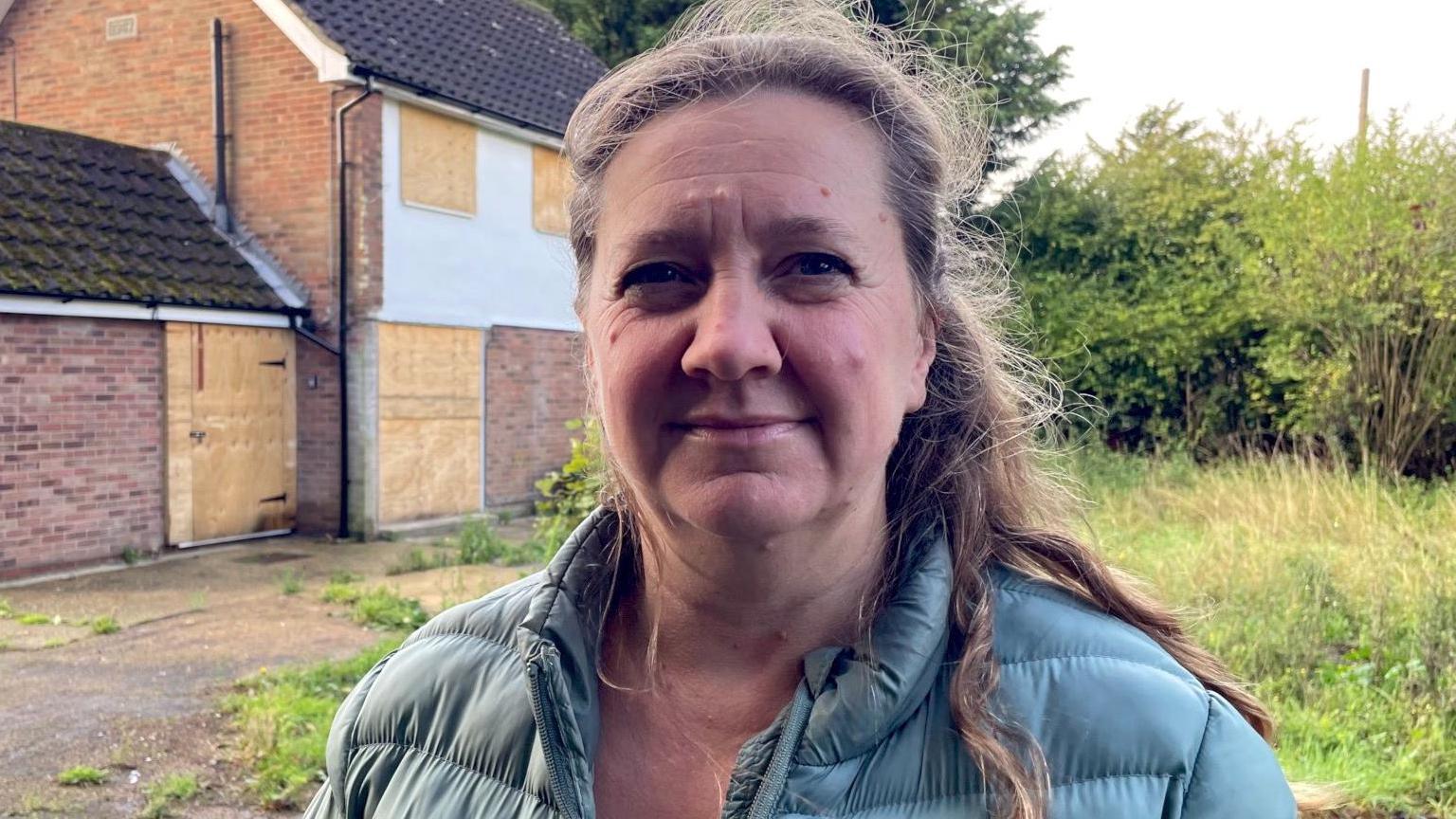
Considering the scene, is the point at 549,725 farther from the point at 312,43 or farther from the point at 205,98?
the point at 205,98

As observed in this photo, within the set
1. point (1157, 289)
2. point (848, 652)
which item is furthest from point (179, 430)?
point (1157, 289)

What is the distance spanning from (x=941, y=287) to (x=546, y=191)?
12.9 m

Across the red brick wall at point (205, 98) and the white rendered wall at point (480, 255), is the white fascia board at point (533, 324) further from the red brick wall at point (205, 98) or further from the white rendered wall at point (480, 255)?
the red brick wall at point (205, 98)

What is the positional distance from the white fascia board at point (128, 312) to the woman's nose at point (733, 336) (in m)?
9.55

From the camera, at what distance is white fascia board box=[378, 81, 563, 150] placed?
11562 mm

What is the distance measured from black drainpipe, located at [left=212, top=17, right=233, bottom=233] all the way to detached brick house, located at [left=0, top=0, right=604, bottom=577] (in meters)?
0.02

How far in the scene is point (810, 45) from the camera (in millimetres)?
1558

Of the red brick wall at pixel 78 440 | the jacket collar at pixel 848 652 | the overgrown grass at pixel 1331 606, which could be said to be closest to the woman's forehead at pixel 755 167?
the jacket collar at pixel 848 652

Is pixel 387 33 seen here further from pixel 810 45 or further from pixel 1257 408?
pixel 810 45

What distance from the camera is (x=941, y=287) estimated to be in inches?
68.0

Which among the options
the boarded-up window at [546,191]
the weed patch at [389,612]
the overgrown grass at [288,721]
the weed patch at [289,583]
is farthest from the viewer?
the boarded-up window at [546,191]

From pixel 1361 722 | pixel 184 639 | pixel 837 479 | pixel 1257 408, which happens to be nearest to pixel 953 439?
pixel 837 479

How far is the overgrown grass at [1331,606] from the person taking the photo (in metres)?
3.99

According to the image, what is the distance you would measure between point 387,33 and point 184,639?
7.94 metres
